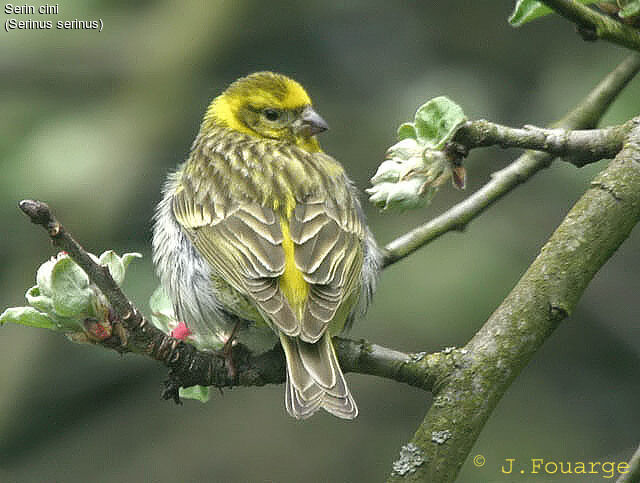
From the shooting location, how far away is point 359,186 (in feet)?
22.5

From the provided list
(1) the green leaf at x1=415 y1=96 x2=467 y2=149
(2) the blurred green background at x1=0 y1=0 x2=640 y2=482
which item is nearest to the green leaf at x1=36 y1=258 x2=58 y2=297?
(1) the green leaf at x1=415 y1=96 x2=467 y2=149

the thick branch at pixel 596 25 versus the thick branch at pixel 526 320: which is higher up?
the thick branch at pixel 596 25

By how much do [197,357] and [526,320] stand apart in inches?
36.8

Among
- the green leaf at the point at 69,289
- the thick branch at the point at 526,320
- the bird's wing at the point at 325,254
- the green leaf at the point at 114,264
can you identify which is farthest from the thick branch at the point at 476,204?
the green leaf at the point at 69,289

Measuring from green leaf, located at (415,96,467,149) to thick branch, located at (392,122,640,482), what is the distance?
0.39m

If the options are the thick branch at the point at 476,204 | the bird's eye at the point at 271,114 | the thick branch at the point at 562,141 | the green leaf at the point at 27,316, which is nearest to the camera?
the green leaf at the point at 27,316

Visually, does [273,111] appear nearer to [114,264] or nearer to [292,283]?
[292,283]

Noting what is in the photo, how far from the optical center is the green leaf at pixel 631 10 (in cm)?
287

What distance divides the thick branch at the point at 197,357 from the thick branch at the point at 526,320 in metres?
0.12

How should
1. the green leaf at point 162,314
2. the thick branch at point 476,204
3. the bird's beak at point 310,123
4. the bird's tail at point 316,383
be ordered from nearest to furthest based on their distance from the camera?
the bird's tail at point 316,383, the thick branch at point 476,204, the green leaf at point 162,314, the bird's beak at point 310,123

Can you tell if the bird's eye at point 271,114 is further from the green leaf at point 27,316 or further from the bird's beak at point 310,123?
the green leaf at point 27,316

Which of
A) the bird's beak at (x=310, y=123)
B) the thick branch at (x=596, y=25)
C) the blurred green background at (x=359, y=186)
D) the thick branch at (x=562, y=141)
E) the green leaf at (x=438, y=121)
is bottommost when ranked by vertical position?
the blurred green background at (x=359, y=186)

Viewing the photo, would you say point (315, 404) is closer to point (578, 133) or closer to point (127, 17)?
point (578, 133)

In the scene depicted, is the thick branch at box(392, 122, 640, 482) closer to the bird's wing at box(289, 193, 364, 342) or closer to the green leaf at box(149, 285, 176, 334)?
the bird's wing at box(289, 193, 364, 342)
